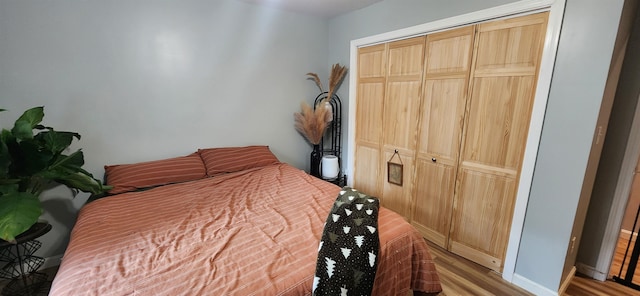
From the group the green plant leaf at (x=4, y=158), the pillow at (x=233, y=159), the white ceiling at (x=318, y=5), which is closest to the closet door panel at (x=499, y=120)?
the white ceiling at (x=318, y=5)

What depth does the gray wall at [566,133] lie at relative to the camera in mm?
1367

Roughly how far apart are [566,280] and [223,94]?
3.23 meters

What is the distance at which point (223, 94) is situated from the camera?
8.46 ft

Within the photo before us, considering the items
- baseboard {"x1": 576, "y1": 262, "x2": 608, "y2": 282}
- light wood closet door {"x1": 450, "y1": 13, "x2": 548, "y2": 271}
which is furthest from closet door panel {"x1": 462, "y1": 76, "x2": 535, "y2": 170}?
baseboard {"x1": 576, "y1": 262, "x2": 608, "y2": 282}

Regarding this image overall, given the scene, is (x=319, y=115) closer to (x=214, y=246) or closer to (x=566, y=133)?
(x=214, y=246)

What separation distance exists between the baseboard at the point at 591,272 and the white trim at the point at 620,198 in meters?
0.03

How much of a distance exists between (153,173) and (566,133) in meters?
2.98

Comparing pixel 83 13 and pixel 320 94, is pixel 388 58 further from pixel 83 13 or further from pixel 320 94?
pixel 83 13

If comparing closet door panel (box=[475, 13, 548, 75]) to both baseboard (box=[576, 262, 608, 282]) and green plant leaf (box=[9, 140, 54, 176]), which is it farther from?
green plant leaf (box=[9, 140, 54, 176])

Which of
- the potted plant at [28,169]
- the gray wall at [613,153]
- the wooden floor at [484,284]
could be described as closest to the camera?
the potted plant at [28,169]

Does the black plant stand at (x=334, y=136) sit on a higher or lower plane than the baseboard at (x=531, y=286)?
higher

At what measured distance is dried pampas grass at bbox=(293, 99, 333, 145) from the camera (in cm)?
295

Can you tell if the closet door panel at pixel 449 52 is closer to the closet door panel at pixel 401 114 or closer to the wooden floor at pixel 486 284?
the closet door panel at pixel 401 114

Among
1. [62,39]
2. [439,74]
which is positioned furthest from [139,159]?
[439,74]
